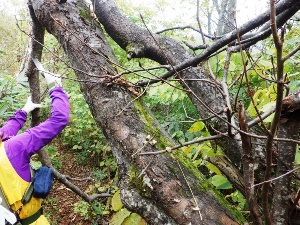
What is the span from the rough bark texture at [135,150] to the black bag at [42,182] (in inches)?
34.4

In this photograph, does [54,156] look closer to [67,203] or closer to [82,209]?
[67,203]

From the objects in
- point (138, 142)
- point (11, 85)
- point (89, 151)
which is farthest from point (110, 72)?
point (89, 151)

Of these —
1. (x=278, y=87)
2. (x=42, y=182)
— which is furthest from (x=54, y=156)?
(x=278, y=87)

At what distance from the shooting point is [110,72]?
202 centimetres

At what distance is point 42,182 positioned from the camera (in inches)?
90.0

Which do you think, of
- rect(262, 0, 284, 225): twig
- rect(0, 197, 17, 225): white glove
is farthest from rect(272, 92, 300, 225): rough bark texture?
rect(0, 197, 17, 225): white glove

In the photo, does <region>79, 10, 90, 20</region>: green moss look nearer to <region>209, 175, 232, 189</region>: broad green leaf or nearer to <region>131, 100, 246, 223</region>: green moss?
<region>131, 100, 246, 223</region>: green moss

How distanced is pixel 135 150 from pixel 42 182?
1.15m

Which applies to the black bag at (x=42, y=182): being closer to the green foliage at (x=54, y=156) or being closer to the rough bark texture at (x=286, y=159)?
the rough bark texture at (x=286, y=159)

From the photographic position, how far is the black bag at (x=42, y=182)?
7.35ft

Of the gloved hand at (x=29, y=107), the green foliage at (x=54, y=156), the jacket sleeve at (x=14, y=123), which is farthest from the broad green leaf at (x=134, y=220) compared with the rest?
the green foliage at (x=54, y=156)

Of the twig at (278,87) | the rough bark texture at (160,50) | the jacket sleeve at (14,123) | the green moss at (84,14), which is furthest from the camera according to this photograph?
the jacket sleeve at (14,123)

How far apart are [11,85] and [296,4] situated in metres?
3.44

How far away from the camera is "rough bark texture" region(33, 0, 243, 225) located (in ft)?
4.75
